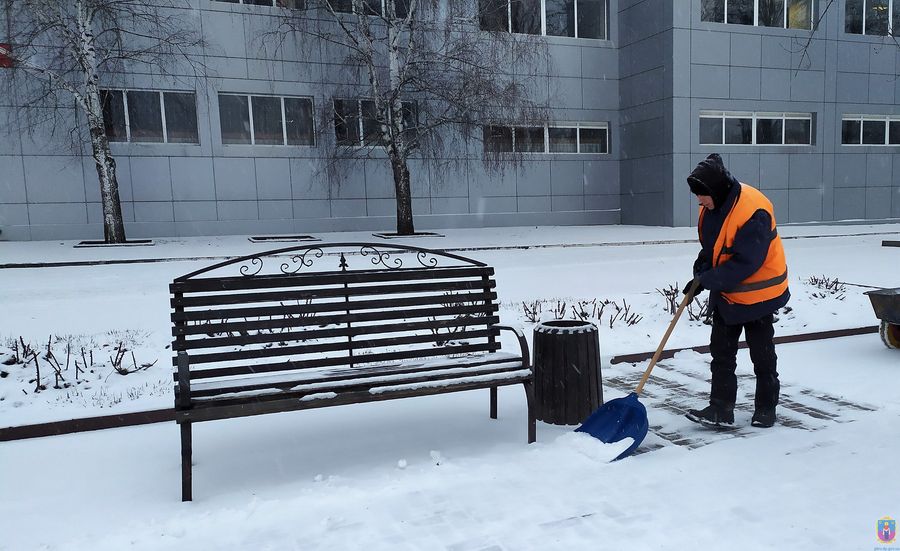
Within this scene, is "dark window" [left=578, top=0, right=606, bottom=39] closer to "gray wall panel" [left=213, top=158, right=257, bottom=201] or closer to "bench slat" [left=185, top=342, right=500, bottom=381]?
"gray wall panel" [left=213, top=158, right=257, bottom=201]

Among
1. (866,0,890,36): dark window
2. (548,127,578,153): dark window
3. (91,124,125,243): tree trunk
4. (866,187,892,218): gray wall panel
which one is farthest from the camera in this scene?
(866,187,892,218): gray wall panel

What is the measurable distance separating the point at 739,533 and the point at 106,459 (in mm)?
3652

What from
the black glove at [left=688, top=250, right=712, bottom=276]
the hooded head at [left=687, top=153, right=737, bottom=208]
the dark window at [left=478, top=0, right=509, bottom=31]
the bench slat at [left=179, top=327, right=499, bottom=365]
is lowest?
the bench slat at [left=179, top=327, right=499, bottom=365]

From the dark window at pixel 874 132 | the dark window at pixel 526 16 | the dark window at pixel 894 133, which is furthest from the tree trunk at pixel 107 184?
the dark window at pixel 894 133

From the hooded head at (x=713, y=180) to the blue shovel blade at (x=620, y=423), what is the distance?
1380 millimetres

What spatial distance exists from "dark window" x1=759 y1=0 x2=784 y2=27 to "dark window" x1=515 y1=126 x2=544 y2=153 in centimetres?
889

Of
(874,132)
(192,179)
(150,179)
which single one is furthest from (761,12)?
(150,179)

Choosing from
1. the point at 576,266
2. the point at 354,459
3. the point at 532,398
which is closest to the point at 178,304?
the point at 354,459

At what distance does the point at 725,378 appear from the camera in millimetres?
4348

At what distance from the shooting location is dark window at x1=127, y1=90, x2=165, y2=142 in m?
18.6

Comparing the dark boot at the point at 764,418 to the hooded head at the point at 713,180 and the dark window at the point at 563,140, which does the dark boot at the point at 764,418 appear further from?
the dark window at the point at 563,140

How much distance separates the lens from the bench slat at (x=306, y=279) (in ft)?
13.0

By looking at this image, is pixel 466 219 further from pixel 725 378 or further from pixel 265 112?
pixel 725 378

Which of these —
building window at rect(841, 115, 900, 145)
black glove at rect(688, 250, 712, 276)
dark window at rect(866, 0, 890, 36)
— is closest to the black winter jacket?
black glove at rect(688, 250, 712, 276)
